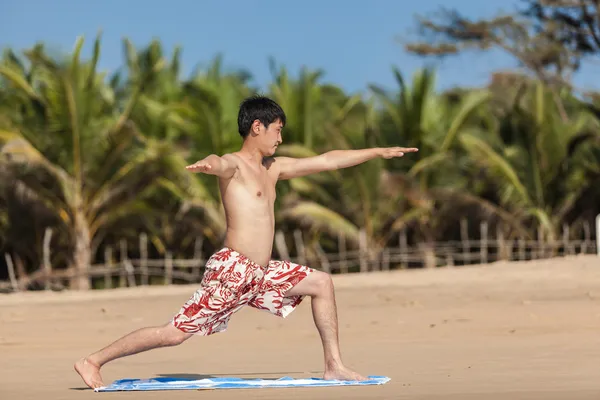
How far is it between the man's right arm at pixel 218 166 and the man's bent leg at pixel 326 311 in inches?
27.0

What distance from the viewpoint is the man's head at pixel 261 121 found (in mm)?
6293

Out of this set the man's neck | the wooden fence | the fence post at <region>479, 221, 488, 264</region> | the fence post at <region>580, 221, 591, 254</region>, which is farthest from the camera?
the fence post at <region>479, 221, 488, 264</region>

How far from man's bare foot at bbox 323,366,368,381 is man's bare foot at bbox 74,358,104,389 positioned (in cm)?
117

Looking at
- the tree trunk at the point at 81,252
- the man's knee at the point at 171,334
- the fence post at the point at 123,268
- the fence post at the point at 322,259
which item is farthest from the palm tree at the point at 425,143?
the man's knee at the point at 171,334

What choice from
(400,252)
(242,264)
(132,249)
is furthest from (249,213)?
(132,249)

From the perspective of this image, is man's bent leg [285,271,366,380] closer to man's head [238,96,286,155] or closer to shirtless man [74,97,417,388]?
shirtless man [74,97,417,388]

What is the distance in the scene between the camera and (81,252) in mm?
23609

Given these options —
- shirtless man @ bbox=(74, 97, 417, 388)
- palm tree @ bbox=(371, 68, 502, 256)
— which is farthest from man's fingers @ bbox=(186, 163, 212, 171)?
palm tree @ bbox=(371, 68, 502, 256)

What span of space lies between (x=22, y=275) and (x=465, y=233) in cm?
933

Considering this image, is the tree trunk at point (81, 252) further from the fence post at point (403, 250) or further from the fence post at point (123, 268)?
the fence post at point (403, 250)

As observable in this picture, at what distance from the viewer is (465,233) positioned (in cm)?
2552

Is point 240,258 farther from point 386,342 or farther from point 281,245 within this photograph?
point 281,245

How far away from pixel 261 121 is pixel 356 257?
19151 millimetres

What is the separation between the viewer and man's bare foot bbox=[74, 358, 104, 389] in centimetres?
625
